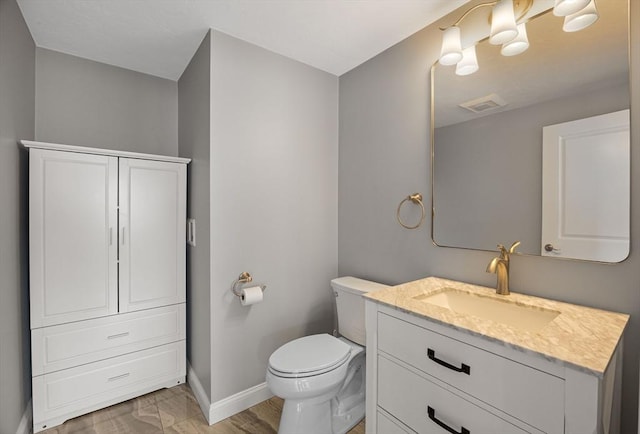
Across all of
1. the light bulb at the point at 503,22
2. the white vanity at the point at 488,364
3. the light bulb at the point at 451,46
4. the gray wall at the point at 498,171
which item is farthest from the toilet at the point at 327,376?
the light bulb at the point at 503,22

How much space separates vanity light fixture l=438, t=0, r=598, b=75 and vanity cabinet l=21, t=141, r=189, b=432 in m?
1.85

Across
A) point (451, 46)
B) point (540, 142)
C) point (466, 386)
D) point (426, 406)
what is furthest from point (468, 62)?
point (426, 406)

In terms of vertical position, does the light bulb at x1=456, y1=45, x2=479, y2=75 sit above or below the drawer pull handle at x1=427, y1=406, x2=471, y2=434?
above

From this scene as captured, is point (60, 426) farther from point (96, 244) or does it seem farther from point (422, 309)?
point (422, 309)

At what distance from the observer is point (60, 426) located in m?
1.77

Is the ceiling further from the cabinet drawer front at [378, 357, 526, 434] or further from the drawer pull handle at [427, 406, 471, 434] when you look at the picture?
the drawer pull handle at [427, 406, 471, 434]

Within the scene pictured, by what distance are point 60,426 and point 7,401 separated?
0.52 meters

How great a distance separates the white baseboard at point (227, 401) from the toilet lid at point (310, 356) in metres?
0.51

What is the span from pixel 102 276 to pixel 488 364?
2.16 metres

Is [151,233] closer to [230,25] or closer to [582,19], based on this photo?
[230,25]

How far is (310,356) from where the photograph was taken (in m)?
1.62

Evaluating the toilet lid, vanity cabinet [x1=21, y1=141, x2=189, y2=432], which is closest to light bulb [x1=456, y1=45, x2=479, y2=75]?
the toilet lid

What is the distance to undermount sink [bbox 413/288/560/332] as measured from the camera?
1212 millimetres

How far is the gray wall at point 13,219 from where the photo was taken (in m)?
1.41
